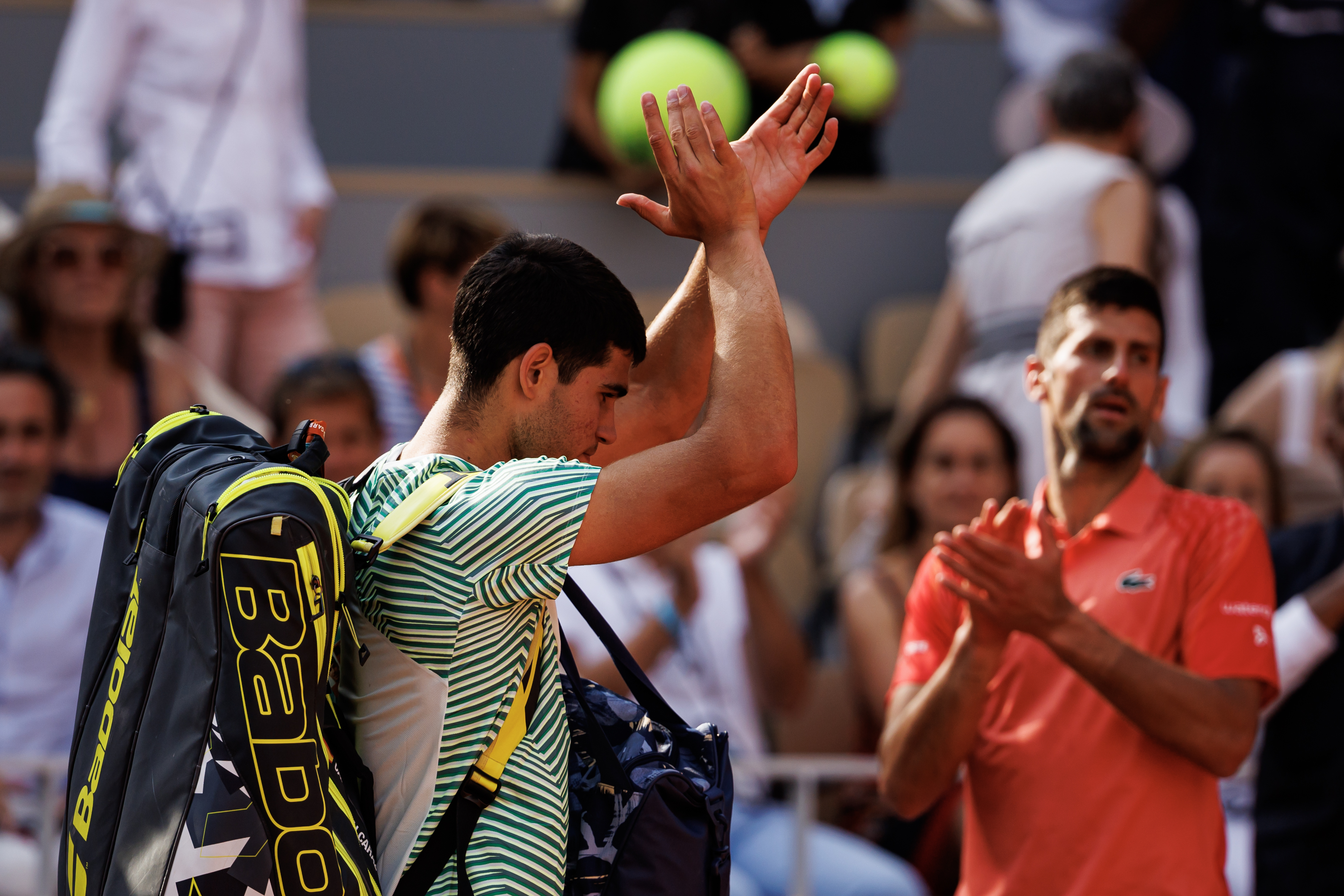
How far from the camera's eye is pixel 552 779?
194 centimetres

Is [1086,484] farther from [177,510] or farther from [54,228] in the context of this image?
[54,228]

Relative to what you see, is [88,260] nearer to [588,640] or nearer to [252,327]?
[252,327]

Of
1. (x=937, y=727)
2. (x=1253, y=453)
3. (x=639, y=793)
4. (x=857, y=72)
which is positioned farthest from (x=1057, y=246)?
(x=639, y=793)

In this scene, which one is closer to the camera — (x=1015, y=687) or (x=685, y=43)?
(x=1015, y=687)

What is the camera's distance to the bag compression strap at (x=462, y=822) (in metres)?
1.89

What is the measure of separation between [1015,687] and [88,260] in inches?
119

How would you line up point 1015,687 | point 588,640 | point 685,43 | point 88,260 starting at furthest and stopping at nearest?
1. point 685,43
2. point 88,260
3. point 588,640
4. point 1015,687

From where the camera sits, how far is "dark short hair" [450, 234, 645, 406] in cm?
201

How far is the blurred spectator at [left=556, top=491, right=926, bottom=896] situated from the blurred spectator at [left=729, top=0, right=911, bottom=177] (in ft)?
6.43

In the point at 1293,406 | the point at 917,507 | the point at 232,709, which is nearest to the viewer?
the point at 232,709

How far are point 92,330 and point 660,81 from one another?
6.73 feet

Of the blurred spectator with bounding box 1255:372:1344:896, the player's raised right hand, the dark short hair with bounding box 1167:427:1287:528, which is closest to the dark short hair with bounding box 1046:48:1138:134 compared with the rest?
the dark short hair with bounding box 1167:427:1287:528

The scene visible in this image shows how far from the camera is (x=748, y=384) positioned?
2.03m

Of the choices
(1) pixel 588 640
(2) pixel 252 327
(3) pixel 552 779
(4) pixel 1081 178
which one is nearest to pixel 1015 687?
(3) pixel 552 779
